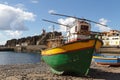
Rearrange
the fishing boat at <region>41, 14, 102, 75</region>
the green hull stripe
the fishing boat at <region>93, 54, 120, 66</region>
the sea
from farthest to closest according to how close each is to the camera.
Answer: the sea < the fishing boat at <region>93, 54, 120, 66</region> < the green hull stripe < the fishing boat at <region>41, 14, 102, 75</region>

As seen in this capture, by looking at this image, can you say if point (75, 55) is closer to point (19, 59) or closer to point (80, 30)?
point (80, 30)

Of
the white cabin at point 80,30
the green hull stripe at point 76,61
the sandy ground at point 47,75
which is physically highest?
the white cabin at point 80,30

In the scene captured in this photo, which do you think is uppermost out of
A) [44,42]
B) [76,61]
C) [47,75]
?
[76,61]

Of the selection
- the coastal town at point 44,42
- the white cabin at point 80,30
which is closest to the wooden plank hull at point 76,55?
the white cabin at point 80,30

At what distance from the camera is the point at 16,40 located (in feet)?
525

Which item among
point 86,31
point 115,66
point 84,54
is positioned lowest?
point 115,66

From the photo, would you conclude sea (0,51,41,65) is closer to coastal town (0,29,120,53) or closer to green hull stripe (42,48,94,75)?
coastal town (0,29,120,53)

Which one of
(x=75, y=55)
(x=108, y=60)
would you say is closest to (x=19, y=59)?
(x=108, y=60)

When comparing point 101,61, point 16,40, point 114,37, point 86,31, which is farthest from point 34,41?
point 86,31

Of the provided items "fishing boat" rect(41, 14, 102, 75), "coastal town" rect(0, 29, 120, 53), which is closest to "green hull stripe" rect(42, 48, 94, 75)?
"fishing boat" rect(41, 14, 102, 75)

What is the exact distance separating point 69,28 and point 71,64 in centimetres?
520

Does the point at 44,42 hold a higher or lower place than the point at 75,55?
lower

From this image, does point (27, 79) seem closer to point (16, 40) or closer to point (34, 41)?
point (34, 41)

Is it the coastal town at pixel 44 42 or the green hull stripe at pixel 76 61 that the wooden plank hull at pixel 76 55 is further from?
the coastal town at pixel 44 42
